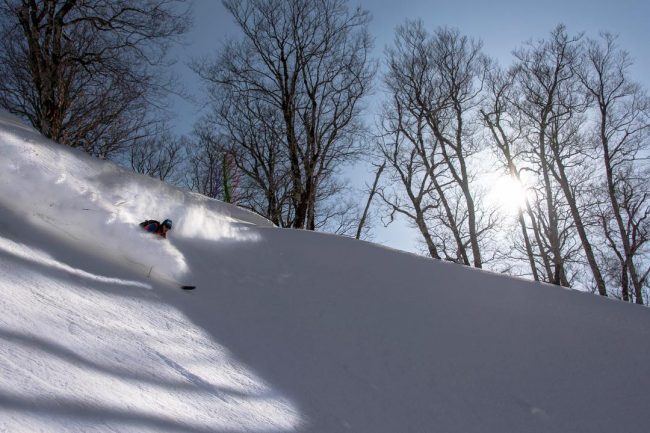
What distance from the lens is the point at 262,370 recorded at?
2188 mm

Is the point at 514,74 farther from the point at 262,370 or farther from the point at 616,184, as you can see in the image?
the point at 262,370

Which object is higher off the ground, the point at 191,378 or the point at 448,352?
the point at 448,352

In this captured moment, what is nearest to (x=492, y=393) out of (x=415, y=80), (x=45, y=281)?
(x=45, y=281)

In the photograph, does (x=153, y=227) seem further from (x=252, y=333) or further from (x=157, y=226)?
(x=252, y=333)

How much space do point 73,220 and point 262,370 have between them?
1718 millimetres

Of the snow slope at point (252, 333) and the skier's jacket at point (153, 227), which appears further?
the skier's jacket at point (153, 227)

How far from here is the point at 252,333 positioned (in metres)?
2.59

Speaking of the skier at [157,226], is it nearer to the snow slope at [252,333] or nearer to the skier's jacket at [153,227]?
the skier's jacket at [153,227]

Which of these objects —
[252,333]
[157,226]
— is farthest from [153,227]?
[252,333]

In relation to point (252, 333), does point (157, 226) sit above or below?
above

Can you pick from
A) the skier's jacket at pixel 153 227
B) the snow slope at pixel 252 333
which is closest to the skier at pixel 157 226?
the skier's jacket at pixel 153 227

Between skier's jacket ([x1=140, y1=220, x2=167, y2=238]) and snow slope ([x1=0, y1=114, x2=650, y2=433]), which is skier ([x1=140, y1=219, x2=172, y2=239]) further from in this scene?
snow slope ([x1=0, y1=114, x2=650, y2=433])

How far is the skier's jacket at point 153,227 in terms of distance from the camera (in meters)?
3.12

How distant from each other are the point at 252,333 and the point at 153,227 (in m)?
1.25
